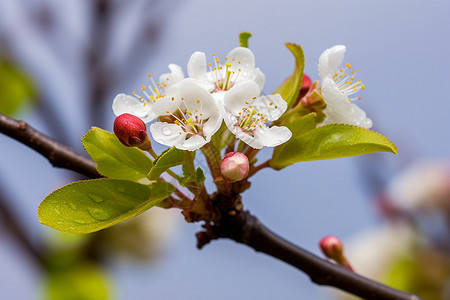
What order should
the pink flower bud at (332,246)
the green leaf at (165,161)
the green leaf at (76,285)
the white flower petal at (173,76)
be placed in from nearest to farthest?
the green leaf at (165,161) → the white flower petal at (173,76) → the pink flower bud at (332,246) → the green leaf at (76,285)

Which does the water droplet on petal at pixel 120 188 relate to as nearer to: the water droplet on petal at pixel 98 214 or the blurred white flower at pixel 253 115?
the water droplet on petal at pixel 98 214

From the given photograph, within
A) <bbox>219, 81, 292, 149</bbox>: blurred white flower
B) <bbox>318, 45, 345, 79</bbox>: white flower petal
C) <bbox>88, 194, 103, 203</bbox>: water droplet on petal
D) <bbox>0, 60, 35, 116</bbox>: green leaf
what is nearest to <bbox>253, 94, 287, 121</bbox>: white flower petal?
<bbox>219, 81, 292, 149</bbox>: blurred white flower

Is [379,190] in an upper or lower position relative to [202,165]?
lower

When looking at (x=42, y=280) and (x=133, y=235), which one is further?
(x=133, y=235)

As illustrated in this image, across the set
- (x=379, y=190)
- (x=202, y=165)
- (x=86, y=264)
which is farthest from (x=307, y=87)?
(x=86, y=264)

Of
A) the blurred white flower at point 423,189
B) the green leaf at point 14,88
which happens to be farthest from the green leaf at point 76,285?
the blurred white flower at point 423,189

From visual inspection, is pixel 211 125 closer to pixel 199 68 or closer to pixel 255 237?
pixel 199 68

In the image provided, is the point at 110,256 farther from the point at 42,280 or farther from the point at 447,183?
the point at 447,183
